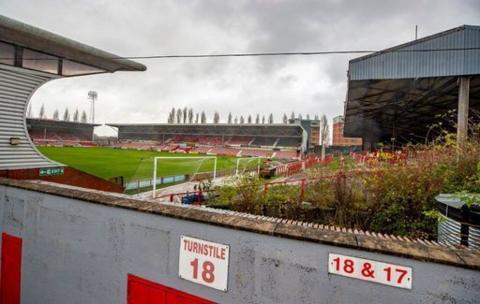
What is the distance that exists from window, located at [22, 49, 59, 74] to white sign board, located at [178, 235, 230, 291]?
8.56 meters

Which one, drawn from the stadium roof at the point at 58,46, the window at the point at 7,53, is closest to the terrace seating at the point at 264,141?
the stadium roof at the point at 58,46

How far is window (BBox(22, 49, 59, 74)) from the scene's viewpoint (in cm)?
772

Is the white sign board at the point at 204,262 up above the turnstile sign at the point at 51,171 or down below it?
below

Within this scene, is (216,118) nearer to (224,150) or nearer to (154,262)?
(224,150)

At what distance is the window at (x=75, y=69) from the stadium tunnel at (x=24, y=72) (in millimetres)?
30

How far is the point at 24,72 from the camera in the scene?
785cm

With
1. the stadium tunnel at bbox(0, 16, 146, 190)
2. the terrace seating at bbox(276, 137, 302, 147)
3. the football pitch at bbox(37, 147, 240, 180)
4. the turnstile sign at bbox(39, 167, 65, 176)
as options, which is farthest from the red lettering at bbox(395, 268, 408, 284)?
the terrace seating at bbox(276, 137, 302, 147)

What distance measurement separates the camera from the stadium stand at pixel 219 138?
176ft

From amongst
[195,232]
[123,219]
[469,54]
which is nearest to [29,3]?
[123,219]

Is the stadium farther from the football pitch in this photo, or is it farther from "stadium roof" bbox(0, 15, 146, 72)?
the football pitch

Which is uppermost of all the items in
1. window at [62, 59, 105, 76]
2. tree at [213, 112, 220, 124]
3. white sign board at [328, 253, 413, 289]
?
tree at [213, 112, 220, 124]

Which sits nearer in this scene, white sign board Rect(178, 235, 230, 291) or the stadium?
the stadium

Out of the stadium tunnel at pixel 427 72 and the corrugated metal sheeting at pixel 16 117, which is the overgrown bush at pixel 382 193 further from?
the corrugated metal sheeting at pixel 16 117

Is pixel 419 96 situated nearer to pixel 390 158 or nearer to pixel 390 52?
pixel 390 52
